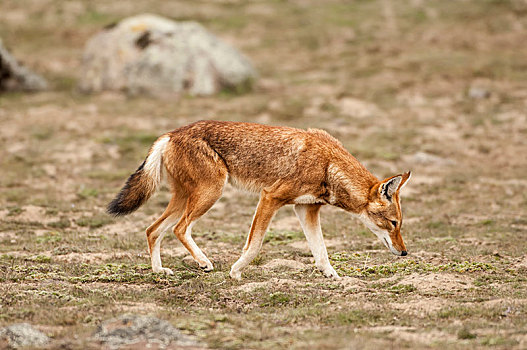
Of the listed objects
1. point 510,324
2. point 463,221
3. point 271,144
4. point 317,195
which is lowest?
point 463,221

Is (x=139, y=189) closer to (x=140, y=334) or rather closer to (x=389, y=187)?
(x=140, y=334)

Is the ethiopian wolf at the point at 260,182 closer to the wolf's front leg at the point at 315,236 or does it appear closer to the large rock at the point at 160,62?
the wolf's front leg at the point at 315,236

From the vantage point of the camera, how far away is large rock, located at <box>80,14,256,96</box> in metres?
19.9

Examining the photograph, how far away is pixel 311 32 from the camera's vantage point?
26.7 m

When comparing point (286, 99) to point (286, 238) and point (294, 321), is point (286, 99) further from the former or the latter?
point (294, 321)

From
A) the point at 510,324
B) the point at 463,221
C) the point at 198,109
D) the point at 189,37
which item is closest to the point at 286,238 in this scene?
the point at 463,221

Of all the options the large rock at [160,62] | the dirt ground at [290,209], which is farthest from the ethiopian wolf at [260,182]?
the large rock at [160,62]

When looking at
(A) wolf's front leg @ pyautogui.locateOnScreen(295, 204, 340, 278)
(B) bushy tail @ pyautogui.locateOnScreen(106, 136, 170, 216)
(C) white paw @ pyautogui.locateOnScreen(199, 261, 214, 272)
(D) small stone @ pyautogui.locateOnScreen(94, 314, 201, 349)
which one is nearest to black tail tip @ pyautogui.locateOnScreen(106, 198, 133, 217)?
(B) bushy tail @ pyautogui.locateOnScreen(106, 136, 170, 216)

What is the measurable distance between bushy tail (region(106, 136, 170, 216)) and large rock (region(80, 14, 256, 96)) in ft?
38.4

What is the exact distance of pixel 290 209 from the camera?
41.7 ft

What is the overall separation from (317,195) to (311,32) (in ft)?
64.7

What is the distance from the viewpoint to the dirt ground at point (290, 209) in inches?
265

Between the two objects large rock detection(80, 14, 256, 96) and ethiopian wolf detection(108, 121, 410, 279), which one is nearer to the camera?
ethiopian wolf detection(108, 121, 410, 279)

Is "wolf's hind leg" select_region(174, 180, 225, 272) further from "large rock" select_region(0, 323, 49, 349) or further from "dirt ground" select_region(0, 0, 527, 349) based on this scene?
"large rock" select_region(0, 323, 49, 349)
